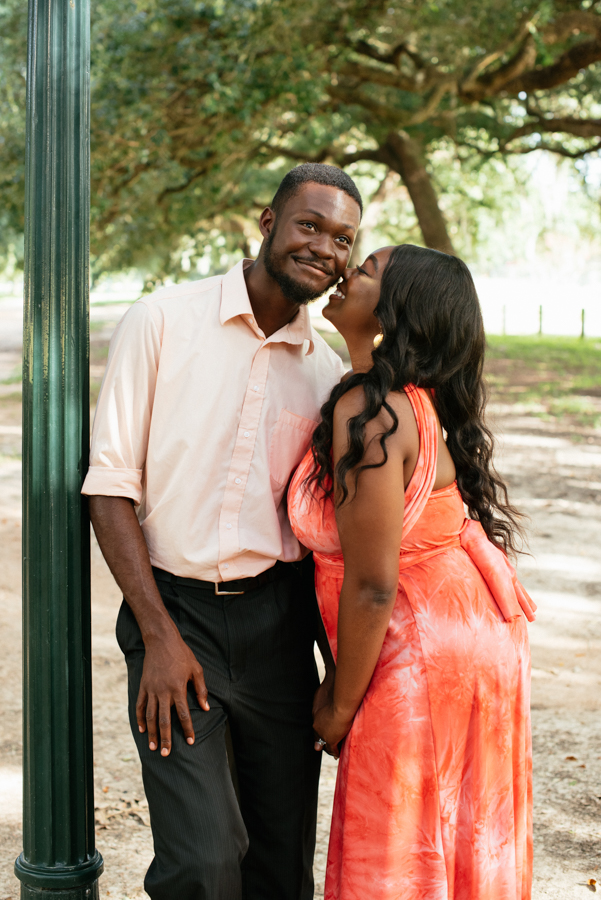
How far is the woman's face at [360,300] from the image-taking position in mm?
2539

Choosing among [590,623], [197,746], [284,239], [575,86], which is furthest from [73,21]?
[575,86]

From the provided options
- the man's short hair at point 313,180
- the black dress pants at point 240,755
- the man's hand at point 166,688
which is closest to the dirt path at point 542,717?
the black dress pants at point 240,755

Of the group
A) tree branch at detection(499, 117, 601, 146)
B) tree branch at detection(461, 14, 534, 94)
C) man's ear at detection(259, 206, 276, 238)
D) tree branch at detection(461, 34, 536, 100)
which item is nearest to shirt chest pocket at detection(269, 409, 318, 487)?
man's ear at detection(259, 206, 276, 238)

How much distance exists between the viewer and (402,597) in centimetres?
243

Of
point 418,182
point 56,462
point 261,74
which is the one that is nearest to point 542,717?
point 56,462

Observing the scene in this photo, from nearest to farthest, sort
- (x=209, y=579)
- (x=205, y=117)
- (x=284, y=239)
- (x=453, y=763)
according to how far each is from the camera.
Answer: (x=453, y=763) < (x=209, y=579) < (x=284, y=239) < (x=205, y=117)

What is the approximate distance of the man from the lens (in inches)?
92.2

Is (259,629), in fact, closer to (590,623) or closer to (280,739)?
(280,739)

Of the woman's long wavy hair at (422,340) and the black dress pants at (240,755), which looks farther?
the woman's long wavy hair at (422,340)

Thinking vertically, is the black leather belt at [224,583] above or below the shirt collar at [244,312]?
below

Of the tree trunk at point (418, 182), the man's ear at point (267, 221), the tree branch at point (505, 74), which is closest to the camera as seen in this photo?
the man's ear at point (267, 221)

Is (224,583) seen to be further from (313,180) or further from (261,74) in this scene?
(261,74)

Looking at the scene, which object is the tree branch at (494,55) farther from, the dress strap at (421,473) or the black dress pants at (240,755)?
the black dress pants at (240,755)

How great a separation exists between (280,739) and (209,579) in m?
0.55
